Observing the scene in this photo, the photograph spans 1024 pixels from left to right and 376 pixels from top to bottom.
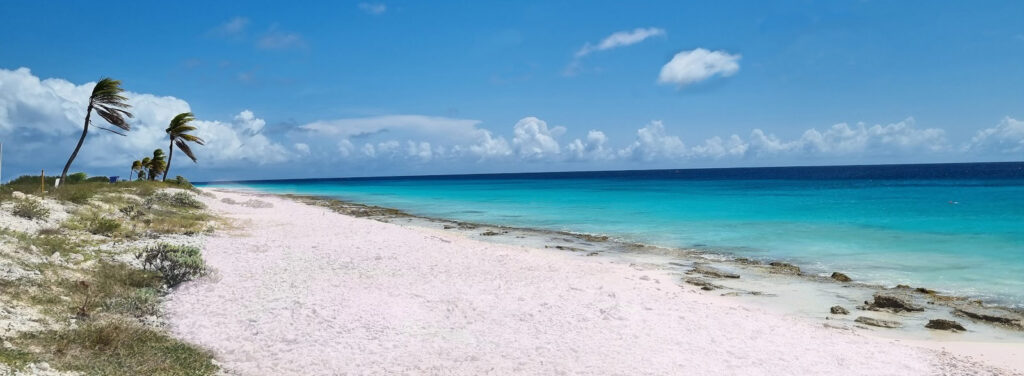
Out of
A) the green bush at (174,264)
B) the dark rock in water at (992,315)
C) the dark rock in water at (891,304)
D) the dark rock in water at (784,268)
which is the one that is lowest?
the dark rock in water at (992,315)

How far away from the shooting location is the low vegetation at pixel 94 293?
23.5 feet

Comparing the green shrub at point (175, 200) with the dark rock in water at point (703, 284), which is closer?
the dark rock in water at point (703, 284)

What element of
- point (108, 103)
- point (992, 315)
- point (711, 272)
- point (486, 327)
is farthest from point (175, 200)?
point (992, 315)

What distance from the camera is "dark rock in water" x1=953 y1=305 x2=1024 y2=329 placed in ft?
41.2

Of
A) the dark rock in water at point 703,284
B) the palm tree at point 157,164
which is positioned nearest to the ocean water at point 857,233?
the dark rock in water at point 703,284

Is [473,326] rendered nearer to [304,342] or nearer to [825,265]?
[304,342]

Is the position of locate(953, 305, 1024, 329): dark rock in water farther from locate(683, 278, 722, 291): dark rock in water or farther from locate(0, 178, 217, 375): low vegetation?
locate(0, 178, 217, 375): low vegetation

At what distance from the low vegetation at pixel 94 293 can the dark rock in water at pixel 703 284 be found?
488 inches

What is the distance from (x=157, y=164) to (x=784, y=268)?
197ft

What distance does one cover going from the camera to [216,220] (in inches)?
908

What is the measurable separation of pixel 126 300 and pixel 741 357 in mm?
10614

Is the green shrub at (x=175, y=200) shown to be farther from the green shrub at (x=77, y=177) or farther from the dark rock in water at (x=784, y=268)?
the dark rock in water at (x=784, y=268)

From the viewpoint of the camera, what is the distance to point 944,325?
39.7 ft

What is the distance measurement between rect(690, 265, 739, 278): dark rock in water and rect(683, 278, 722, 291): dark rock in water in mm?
1227
